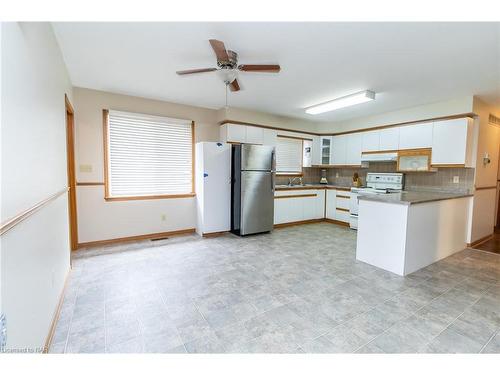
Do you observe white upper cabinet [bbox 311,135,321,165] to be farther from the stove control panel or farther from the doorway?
the doorway

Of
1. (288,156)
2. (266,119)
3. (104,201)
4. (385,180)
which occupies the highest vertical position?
(266,119)

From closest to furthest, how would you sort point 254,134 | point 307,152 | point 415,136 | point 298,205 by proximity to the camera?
1. point 415,136
2. point 254,134
3. point 298,205
4. point 307,152

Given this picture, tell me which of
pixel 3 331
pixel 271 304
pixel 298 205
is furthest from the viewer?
pixel 298 205

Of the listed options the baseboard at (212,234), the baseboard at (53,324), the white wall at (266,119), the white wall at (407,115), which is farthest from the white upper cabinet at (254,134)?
the baseboard at (53,324)

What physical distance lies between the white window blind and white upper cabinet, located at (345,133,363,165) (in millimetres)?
1108

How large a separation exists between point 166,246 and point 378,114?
478 centimetres

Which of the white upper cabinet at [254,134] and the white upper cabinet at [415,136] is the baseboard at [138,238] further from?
the white upper cabinet at [415,136]

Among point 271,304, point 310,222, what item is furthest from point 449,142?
point 271,304

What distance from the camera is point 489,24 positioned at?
6.15 feet

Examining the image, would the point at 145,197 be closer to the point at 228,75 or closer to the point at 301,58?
the point at 228,75

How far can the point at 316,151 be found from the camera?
5.93 metres

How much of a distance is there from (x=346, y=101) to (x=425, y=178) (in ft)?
7.25

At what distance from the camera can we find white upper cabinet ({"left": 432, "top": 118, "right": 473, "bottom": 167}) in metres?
3.68
